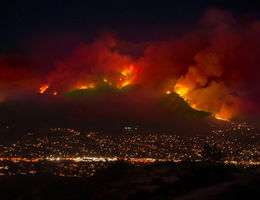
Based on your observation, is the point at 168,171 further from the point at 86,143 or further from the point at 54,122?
the point at 54,122

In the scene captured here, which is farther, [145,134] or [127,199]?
[145,134]

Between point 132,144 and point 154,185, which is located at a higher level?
point 132,144

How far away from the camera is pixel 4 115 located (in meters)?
51.3

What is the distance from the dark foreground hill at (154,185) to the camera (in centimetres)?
930

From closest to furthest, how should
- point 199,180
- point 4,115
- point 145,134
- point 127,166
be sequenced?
point 199,180 < point 127,166 < point 145,134 < point 4,115

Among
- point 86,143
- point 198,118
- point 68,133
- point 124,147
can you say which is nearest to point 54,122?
point 68,133

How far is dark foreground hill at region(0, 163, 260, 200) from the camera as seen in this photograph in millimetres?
9305

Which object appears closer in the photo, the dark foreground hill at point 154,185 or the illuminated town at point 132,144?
the dark foreground hill at point 154,185

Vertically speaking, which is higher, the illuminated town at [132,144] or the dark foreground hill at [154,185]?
the illuminated town at [132,144]

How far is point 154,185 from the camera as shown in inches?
412

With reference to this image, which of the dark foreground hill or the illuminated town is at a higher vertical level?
the illuminated town

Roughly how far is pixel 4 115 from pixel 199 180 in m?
45.4

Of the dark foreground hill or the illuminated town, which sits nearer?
the dark foreground hill

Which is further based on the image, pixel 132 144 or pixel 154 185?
pixel 132 144
